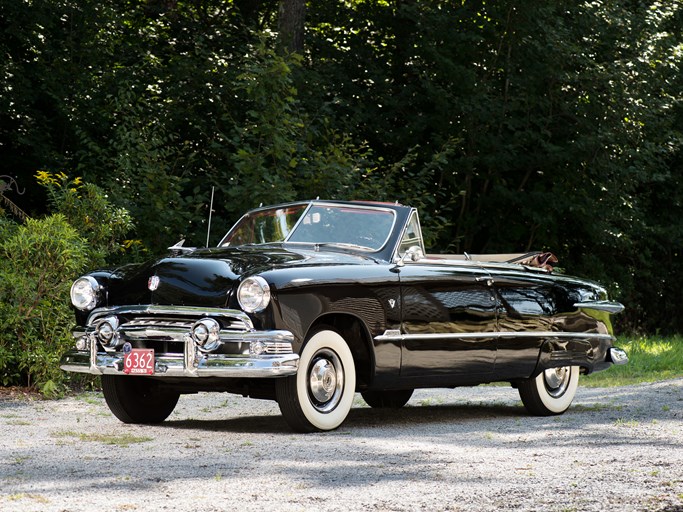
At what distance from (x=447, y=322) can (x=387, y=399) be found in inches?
82.0

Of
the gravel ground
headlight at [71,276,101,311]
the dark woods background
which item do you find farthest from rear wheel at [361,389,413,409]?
the dark woods background

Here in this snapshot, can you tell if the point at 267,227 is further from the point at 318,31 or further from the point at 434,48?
the point at 318,31

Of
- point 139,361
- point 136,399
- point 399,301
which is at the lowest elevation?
point 136,399

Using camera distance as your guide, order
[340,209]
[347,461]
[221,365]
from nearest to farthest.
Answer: [347,461] → [221,365] → [340,209]

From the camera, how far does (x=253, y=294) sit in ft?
25.3

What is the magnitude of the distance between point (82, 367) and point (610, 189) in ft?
54.1

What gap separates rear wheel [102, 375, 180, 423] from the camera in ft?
28.7

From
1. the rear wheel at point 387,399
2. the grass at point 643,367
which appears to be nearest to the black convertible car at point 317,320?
the rear wheel at point 387,399

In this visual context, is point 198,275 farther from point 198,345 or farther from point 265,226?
point 265,226

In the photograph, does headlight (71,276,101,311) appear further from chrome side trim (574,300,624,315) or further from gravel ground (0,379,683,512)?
chrome side trim (574,300,624,315)

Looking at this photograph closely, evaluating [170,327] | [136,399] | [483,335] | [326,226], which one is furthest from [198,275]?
[483,335]

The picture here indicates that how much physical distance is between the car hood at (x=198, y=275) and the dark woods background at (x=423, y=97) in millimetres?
9033

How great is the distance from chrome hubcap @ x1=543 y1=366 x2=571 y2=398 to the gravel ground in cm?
26

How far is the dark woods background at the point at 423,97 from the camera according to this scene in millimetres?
19750
